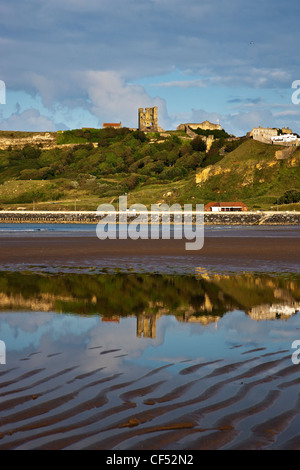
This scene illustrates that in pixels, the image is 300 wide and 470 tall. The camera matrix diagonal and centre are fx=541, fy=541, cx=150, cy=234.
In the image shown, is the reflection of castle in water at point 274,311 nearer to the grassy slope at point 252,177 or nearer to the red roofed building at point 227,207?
the red roofed building at point 227,207

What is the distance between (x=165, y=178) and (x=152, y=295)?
155 metres

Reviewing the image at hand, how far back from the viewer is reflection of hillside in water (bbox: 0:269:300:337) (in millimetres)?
11289

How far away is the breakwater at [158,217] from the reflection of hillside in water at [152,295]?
84.3m

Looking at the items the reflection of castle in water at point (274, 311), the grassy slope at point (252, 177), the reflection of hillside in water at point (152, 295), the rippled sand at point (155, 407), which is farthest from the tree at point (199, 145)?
the rippled sand at point (155, 407)

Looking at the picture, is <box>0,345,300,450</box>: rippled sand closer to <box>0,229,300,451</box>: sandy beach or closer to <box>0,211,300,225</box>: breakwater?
<box>0,229,300,451</box>: sandy beach

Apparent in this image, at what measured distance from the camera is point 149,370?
687cm

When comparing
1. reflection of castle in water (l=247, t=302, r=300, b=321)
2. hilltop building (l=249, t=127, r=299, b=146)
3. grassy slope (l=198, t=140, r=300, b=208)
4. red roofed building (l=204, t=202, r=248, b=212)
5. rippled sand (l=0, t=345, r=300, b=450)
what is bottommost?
reflection of castle in water (l=247, t=302, r=300, b=321)

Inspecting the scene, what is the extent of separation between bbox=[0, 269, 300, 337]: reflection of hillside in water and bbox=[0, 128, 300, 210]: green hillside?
98.3 m

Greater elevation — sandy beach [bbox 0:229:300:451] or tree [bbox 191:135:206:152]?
tree [bbox 191:135:206:152]

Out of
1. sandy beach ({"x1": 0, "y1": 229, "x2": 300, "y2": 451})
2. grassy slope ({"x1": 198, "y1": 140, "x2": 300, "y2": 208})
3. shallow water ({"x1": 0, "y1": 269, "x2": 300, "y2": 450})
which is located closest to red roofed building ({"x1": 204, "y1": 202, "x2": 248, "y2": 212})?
grassy slope ({"x1": 198, "y1": 140, "x2": 300, "y2": 208})

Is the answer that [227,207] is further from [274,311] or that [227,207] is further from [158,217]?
[274,311]

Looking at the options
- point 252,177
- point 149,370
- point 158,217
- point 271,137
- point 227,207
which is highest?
point 271,137

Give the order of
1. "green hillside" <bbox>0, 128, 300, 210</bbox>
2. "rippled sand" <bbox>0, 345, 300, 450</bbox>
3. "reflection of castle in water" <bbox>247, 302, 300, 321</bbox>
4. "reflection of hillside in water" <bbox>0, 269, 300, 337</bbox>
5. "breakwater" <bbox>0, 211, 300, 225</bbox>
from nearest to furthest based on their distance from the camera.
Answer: "rippled sand" <bbox>0, 345, 300, 450</bbox>
"reflection of castle in water" <bbox>247, 302, 300, 321</bbox>
"reflection of hillside in water" <bbox>0, 269, 300, 337</bbox>
"breakwater" <bbox>0, 211, 300, 225</bbox>
"green hillside" <bbox>0, 128, 300, 210</bbox>

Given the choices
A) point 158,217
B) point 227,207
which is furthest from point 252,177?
point 158,217
